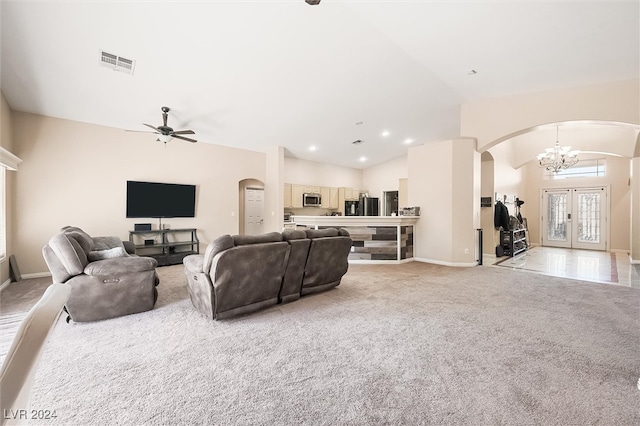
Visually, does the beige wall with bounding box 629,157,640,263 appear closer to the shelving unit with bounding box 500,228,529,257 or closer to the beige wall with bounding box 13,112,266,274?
the shelving unit with bounding box 500,228,529,257

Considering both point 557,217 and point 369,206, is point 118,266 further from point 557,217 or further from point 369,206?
point 557,217

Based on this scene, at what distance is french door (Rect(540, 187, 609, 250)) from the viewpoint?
858 centimetres

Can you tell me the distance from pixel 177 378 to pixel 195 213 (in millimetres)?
5514

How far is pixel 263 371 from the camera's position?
6.61ft

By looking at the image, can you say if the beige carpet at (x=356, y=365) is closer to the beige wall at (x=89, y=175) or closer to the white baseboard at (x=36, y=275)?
the white baseboard at (x=36, y=275)

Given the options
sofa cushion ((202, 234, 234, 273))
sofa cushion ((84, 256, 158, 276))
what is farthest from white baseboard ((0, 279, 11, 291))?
sofa cushion ((202, 234, 234, 273))

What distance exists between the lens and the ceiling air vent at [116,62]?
3.80m

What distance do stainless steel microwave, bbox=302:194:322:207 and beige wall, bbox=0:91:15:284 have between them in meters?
6.32

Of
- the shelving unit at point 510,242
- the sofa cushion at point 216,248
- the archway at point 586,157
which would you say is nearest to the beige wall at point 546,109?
the archway at point 586,157

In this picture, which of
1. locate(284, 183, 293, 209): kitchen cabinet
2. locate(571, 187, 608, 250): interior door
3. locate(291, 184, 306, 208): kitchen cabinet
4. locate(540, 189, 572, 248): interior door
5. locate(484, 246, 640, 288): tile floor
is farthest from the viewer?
locate(540, 189, 572, 248): interior door

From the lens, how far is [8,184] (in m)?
4.61

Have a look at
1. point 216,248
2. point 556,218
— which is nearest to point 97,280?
point 216,248

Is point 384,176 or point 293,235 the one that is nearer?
point 293,235

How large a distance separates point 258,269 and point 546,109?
18.4 feet
